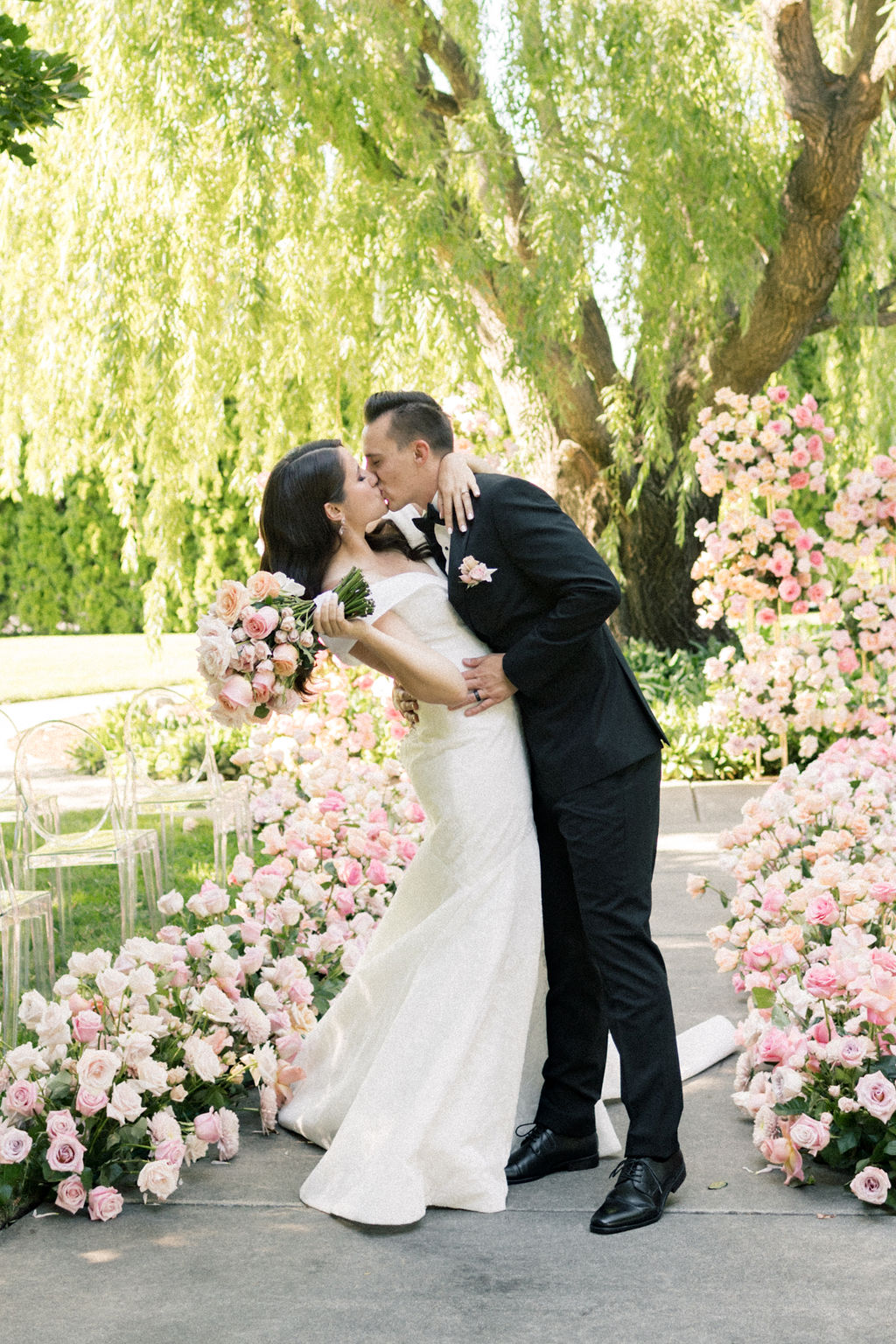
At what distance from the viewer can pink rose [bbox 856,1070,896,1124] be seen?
2.63 m

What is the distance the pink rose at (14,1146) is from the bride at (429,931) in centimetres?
58

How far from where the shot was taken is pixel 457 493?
2.88 m

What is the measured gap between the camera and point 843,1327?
86.0 inches

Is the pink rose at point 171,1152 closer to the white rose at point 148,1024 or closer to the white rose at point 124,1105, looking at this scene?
the white rose at point 124,1105

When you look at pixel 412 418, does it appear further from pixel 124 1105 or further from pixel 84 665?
pixel 84 665

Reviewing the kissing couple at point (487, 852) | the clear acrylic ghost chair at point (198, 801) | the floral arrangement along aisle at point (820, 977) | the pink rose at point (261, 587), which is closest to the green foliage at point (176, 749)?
the clear acrylic ghost chair at point (198, 801)

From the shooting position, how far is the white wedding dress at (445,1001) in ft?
9.01

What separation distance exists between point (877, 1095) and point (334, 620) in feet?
4.64

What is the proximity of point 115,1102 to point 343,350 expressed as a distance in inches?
198

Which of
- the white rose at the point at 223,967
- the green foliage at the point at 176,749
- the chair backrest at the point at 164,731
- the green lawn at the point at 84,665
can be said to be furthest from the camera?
the green lawn at the point at 84,665

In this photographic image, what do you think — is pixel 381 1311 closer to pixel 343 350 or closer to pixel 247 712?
pixel 247 712

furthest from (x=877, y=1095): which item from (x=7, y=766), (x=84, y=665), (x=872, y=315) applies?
(x=84, y=665)

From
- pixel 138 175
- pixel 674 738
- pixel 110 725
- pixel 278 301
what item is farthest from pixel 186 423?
pixel 674 738

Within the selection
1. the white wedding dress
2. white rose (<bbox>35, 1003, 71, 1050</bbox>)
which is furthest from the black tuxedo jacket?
white rose (<bbox>35, 1003, 71, 1050</bbox>)
